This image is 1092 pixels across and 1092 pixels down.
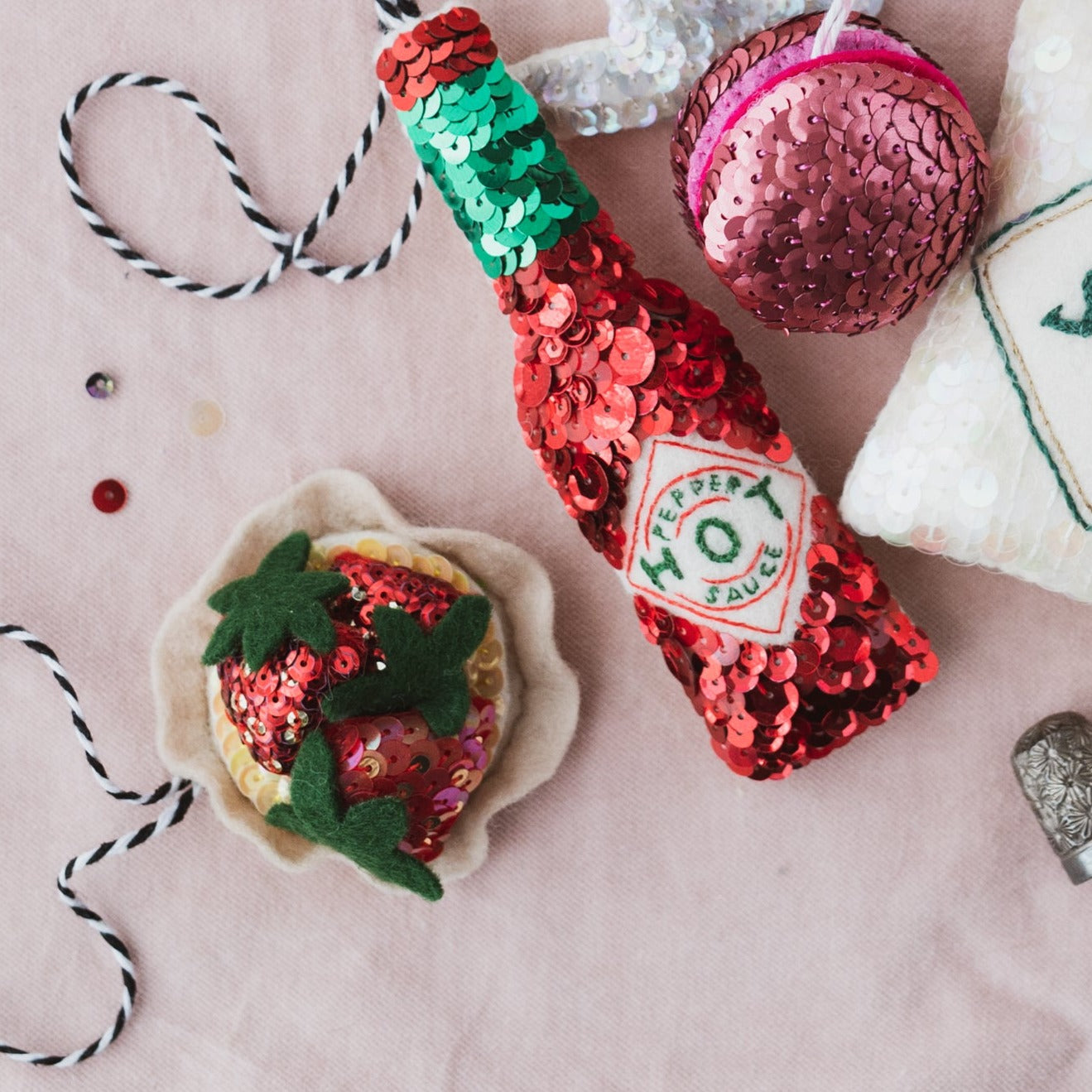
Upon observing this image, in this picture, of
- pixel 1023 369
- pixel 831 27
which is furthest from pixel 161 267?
pixel 1023 369

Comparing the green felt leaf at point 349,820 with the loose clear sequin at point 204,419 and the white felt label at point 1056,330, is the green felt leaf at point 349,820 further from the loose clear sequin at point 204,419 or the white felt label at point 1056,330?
the white felt label at point 1056,330

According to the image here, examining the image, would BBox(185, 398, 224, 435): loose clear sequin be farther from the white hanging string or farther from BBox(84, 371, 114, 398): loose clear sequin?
the white hanging string

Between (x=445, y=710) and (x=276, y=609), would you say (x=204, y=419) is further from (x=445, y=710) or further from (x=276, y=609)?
(x=445, y=710)

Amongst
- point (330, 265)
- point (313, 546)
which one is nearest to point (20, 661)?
point (313, 546)

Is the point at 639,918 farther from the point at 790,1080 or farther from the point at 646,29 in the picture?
the point at 646,29

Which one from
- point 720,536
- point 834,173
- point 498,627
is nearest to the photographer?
point 834,173
